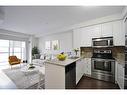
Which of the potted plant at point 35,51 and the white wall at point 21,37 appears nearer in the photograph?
the white wall at point 21,37

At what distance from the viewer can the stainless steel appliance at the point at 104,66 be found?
10.0 ft

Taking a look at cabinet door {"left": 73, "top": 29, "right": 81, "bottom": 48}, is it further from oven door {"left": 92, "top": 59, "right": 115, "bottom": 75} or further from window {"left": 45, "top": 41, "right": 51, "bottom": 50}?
window {"left": 45, "top": 41, "right": 51, "bottom": 50}

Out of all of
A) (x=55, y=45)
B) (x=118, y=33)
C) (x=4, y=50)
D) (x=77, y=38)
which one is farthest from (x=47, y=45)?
(x=118, y=33)

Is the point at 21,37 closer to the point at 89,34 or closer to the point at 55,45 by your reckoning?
the point at 55,45

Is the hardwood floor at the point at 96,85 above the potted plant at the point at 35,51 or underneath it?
underneath

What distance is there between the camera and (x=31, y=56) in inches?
264

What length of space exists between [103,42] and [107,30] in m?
0.51

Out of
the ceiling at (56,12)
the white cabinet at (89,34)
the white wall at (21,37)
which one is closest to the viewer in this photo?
Answer: the ceiling at (56,12)

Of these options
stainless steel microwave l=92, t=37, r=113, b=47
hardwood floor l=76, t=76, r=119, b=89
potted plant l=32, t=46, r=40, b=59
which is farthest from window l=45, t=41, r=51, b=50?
hardwood floor l=76, t=76, r=119, b=89

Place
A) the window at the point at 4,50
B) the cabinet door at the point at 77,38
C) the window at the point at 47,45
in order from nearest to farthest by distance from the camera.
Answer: the cabinet door at the point at 77,38
the window at the point at 4,50
the window at the point at 47,45

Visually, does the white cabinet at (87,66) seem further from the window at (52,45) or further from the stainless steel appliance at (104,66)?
the window at (52,45)

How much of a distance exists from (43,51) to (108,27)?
194 inches

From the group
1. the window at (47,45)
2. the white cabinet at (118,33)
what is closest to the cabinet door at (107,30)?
the white cabinet at (118,33)

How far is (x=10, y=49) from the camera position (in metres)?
6.29
